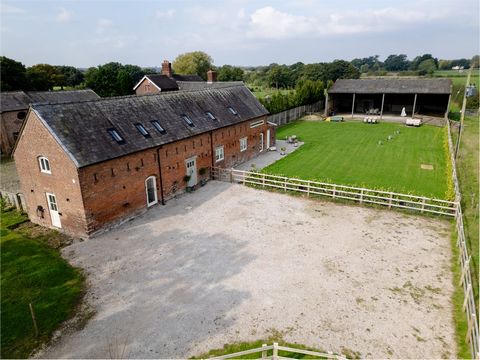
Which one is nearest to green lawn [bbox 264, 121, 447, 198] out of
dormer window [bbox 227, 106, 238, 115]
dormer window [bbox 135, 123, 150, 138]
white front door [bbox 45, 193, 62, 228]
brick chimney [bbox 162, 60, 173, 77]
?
dormer window [bbox 227, 106, 238, 115]

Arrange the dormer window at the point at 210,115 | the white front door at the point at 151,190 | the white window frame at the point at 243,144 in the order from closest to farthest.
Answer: the white front door at the point at 151,190 → the dormer window at the point at 210,115 → the white window frame at the point at 243,144

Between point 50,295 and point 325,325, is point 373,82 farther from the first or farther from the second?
point 50,295

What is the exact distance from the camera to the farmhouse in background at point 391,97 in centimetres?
4319

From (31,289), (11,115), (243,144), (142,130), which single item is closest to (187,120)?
(142,130)

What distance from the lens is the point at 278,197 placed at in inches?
792

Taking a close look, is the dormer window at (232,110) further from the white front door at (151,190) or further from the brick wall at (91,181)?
the white front door at (151,190)

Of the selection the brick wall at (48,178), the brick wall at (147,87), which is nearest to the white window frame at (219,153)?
the brick wall at (48,178)

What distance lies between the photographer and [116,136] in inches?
659

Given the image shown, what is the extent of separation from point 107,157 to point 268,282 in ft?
30.9

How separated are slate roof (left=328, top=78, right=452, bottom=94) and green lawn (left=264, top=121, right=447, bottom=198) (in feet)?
19.6

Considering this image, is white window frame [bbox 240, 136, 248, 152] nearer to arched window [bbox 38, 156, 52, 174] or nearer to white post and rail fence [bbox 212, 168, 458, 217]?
white post and rail fence [bbox 212, 168, 458, 217]

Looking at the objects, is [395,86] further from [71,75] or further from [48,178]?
[71,75]

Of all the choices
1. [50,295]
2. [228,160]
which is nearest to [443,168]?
[228,160]

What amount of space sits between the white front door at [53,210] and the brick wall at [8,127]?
70.6 feet
